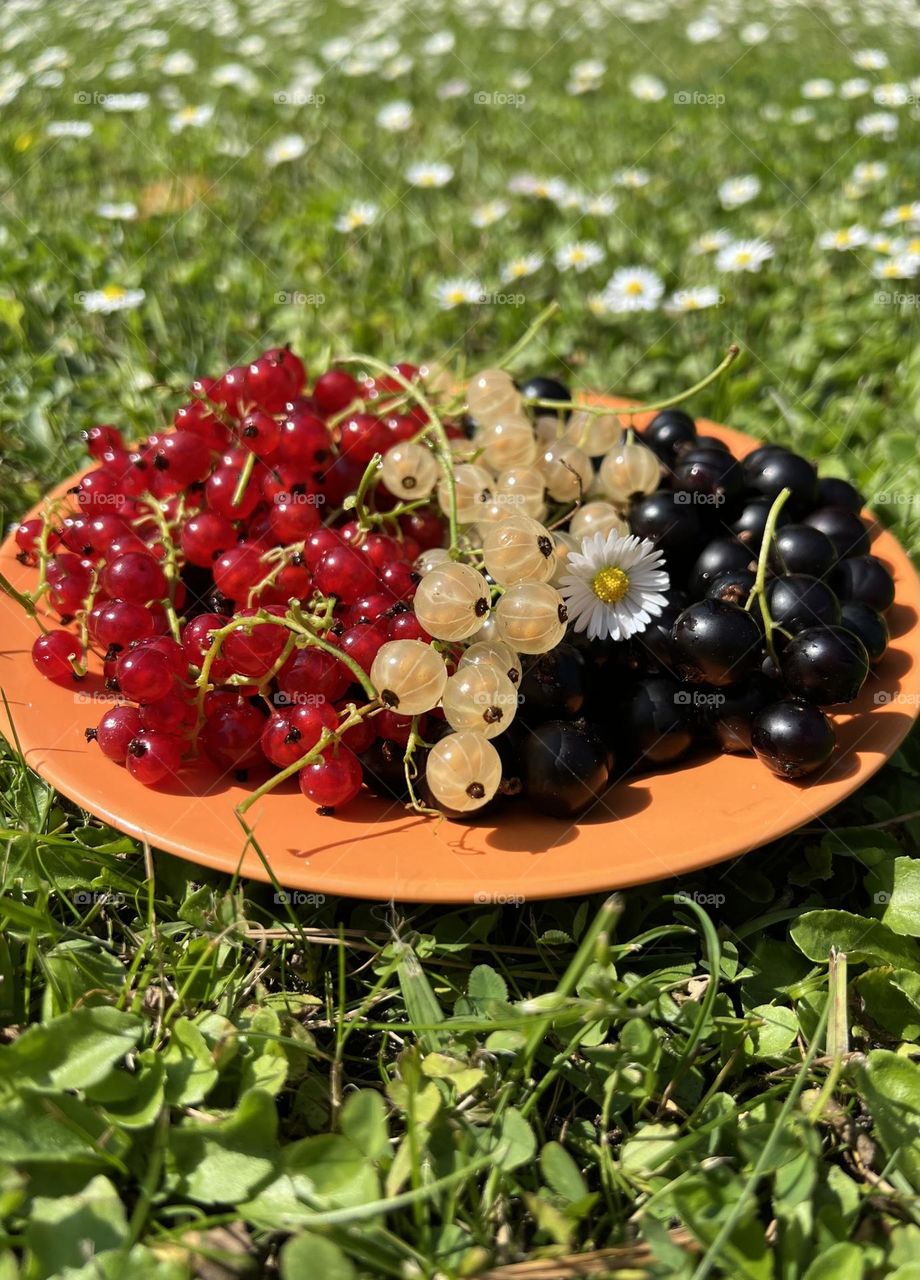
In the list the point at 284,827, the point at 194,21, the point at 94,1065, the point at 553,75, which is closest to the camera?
the point at 94,1065

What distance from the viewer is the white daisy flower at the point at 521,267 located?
218cm

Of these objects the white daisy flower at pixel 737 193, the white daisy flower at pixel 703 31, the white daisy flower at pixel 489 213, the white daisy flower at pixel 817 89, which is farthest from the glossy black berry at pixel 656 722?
the white daisy flower at pixel 703 31

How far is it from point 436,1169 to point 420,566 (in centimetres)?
55

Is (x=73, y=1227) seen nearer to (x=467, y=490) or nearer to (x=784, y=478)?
(x=467, y=490)

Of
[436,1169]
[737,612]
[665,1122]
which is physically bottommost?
[665,1122]

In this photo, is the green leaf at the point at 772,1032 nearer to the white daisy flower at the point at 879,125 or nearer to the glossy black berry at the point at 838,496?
the glossy black berry at the point at 838,496

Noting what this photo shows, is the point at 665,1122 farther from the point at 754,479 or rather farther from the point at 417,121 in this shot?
the point at 417,121

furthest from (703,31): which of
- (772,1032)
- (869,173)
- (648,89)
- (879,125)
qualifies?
(772,1032)

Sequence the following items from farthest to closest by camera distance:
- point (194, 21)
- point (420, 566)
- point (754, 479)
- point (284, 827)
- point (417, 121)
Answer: point (194, 21), point (417, 121), point (754, 479), point (420, 566), point (284, 827)

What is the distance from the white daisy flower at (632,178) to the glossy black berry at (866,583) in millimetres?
1691

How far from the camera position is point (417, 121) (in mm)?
3033

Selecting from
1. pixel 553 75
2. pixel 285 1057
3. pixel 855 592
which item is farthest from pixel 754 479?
pixel 553 75

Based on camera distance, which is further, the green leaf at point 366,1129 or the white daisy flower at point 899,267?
the white daisy flower at point 899,267

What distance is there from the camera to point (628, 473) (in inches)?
47.0
